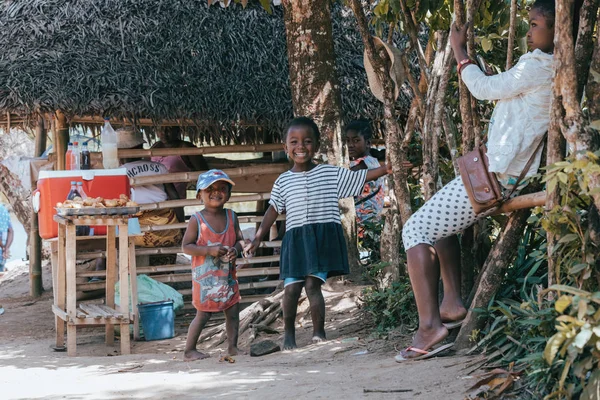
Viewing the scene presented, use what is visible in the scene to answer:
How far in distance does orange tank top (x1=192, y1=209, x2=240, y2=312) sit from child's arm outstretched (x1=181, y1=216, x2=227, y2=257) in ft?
0.11

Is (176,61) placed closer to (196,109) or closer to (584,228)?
(196,109)

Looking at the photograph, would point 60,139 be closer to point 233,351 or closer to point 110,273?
point 110,273

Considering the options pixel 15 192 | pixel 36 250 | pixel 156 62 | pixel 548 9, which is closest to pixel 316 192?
pixel 548 9

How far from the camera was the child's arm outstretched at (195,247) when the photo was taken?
5441 mm

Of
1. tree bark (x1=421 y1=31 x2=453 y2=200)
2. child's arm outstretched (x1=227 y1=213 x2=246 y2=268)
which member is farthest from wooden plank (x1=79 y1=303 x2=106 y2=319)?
tree bark (x1=421 y1=31 x2=453 y2=200)

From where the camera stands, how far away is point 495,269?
4.24m

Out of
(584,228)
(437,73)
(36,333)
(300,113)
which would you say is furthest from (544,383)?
(36,333)

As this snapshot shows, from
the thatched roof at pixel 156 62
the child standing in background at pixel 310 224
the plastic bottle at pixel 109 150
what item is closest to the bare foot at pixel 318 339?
the child standing in background at pixel 310 224

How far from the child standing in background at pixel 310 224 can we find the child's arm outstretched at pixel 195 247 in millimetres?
247

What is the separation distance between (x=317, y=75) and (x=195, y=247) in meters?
1.86

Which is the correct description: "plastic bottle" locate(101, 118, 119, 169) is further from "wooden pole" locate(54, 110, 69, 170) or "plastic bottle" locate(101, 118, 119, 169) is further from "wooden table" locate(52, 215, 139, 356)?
"wooden pole" locate(54, 110, 69, 170)

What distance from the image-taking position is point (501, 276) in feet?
13.9

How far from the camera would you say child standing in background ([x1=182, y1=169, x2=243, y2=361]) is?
18.3ft

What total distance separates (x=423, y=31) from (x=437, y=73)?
4.15m
